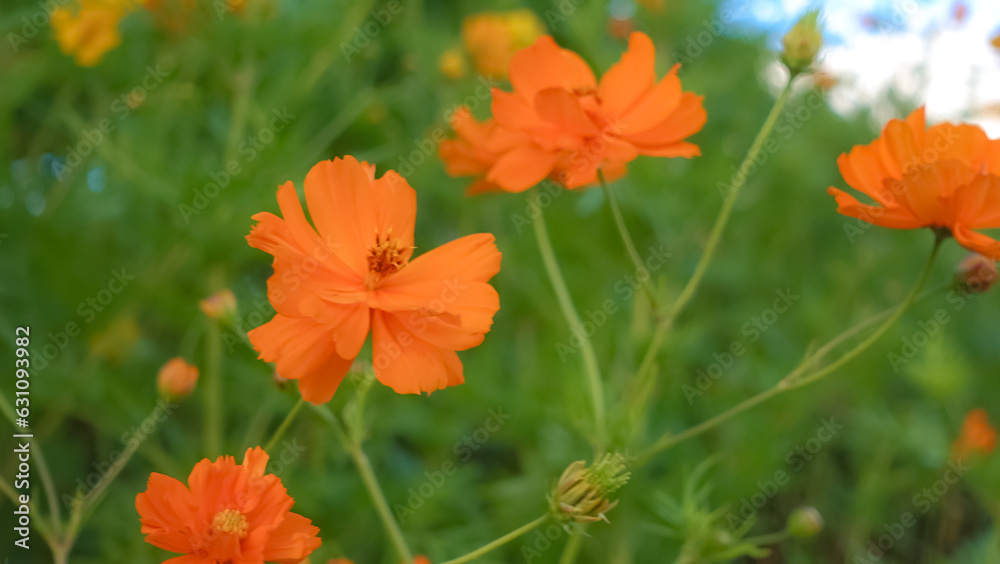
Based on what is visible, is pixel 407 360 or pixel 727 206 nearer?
pixel 407 360

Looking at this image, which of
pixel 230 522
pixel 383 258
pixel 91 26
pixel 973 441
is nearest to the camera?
pixel 230 522

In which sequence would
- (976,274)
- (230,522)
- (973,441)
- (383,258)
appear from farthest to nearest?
1. (973,441)
2. (976,274)
3. (383,258)
4. (230,522)

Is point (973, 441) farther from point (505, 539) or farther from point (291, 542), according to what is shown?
point (291, 542)

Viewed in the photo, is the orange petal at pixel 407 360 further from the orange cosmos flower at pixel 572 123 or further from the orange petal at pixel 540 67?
the orange petal at pixel 540 67

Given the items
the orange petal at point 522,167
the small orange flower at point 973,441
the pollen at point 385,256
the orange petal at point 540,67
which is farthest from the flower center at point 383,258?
the small orange flower at point 973,441

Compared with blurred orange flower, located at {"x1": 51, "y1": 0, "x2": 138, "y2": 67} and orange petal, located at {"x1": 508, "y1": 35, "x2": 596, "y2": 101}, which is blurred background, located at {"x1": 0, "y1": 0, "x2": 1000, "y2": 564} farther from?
orange petal, located at {"x1": 508, "y1": 35, "x2": 596, "y2": 101}

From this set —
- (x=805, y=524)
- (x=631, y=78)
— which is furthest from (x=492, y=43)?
(x=805, y=524)
